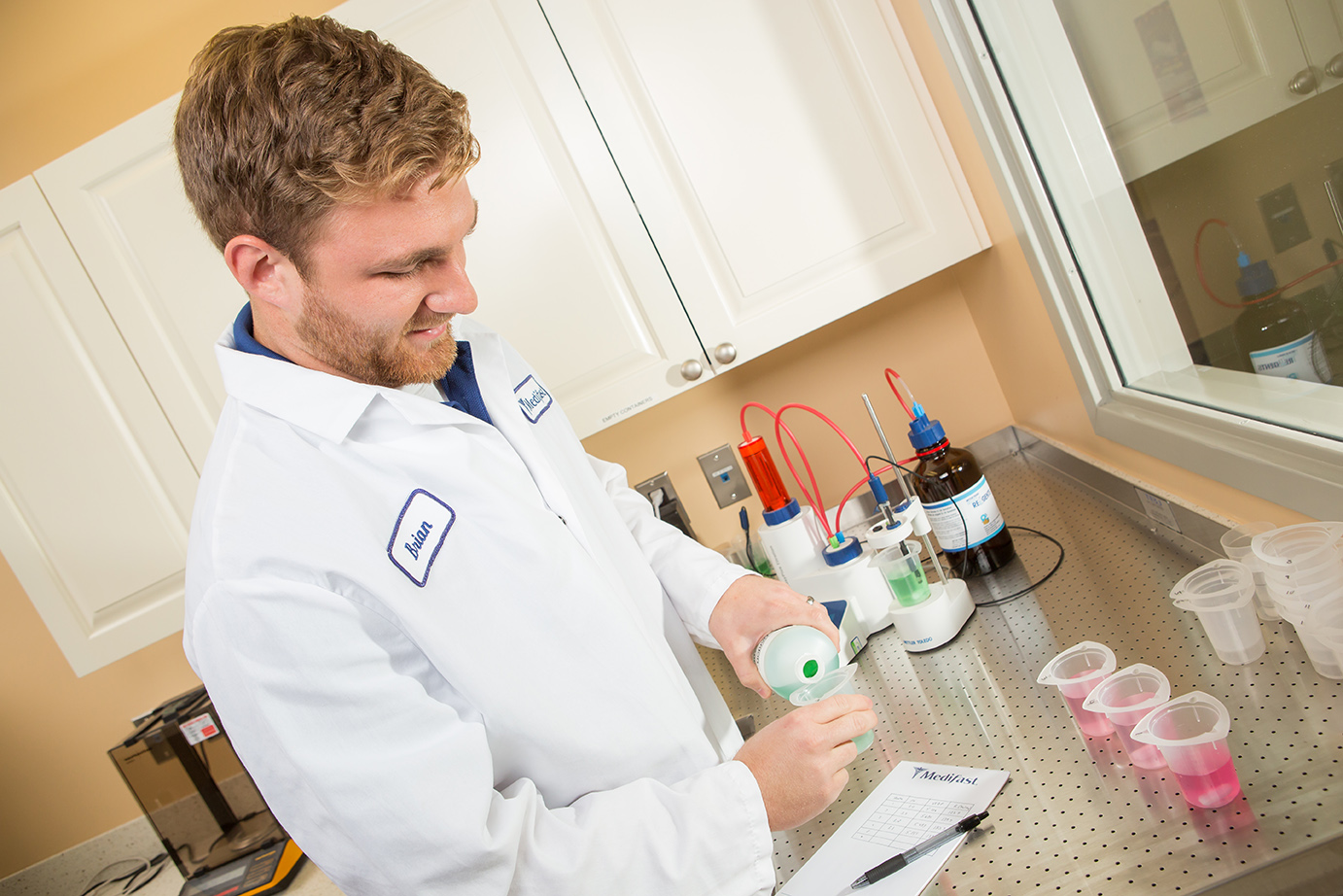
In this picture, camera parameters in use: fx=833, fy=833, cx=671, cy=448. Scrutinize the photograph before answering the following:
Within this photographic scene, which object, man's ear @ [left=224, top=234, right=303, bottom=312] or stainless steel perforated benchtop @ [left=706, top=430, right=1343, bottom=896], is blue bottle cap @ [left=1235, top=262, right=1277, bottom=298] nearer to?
stainless steel perforated benchtop @ [left=706, top=430, right=1343, bottom=896]

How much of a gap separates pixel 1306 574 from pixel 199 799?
187cm

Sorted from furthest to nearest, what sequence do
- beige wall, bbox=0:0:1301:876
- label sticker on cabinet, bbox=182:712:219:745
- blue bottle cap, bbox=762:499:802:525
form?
beige wall, bbox=0:0:1301:876, label sticker on cabinet, bbox=182:712:219:745, blue bottle cap, bbox=762:499:802:525

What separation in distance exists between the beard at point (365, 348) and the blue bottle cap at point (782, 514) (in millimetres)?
649

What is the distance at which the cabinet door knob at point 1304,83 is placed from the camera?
67 centimetres

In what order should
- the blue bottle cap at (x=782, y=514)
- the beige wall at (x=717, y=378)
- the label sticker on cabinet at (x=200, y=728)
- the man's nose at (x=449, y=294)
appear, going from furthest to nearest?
the beige wall at (x=717, y=378) → the label sticker on cabinet at (x=200, y=728) → the blue bottle cap at (x=782, y=514) → the man's nose at (x=449, y=294)

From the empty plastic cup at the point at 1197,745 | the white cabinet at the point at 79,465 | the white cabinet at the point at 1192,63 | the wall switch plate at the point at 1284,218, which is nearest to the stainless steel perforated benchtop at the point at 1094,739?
the empty plastic cup at the point at 1197,745

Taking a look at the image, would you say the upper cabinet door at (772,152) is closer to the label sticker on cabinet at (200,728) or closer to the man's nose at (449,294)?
the man's nose at (449,294)

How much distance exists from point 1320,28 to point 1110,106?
0.41 m

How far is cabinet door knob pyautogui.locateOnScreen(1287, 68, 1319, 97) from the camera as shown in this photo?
675 mm

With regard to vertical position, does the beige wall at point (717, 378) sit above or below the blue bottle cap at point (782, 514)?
above

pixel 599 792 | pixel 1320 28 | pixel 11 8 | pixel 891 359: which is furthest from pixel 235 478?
pixel 11 8

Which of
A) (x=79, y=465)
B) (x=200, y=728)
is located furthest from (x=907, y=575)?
(x=79, y=465)

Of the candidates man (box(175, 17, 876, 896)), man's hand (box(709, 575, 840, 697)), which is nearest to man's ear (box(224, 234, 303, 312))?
man (box(175, 17, 876, 896))

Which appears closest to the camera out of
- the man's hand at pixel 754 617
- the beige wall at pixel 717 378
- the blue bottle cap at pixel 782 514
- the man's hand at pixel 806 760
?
the man's hand at pixel 806 760
